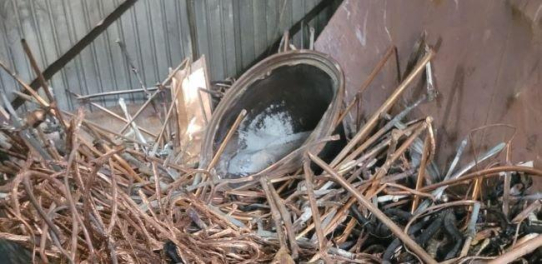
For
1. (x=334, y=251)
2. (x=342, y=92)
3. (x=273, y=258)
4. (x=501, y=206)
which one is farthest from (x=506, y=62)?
(x=273, y=258)

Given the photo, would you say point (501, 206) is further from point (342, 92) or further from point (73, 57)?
point (73, 57)

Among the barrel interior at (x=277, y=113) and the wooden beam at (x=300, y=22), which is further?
the wooden beam at (x=300, y=22)

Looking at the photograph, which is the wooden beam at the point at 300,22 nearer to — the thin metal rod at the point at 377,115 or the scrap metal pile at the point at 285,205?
the scrap metal pile at the point at 285,205

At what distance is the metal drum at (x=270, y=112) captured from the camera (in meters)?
1.95

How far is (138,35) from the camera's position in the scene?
7.45 ft

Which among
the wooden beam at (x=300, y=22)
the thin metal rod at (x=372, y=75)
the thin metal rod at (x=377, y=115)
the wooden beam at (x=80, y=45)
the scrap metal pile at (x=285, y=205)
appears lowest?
the scrap metal pile at (x=285, y=205)

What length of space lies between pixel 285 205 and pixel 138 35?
3.81ft

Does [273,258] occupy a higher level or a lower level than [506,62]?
lower

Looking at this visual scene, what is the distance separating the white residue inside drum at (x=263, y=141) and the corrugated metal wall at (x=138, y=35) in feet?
1.71

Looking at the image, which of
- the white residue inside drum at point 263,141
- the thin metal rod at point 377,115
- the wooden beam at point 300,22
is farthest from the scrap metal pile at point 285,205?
the wooden beam at point 300,22

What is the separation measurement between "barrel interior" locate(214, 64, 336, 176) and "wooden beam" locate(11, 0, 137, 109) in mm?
660

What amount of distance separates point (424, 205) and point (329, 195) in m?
0.28

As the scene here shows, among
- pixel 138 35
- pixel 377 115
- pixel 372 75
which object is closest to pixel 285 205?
pixel 377 115

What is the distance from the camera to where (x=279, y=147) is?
6.52 ft
